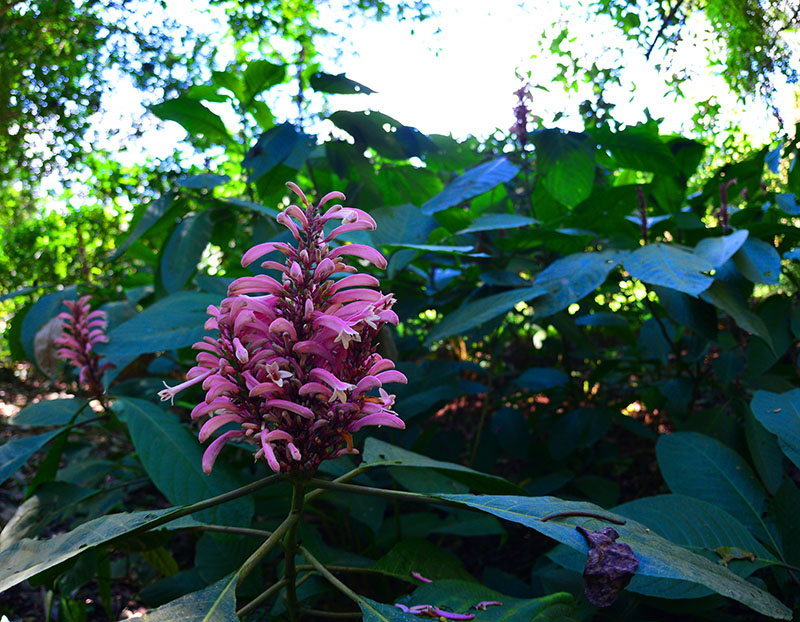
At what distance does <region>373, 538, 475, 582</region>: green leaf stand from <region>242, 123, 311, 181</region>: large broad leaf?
1093 millimetres

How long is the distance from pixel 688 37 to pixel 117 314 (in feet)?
7.09

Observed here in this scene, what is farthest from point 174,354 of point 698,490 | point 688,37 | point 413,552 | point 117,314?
point 688,37

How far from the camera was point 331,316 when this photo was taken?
0.86m

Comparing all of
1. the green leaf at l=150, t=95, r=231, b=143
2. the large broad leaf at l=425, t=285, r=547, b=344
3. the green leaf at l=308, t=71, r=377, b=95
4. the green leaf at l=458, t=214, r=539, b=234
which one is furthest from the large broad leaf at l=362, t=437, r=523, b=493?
the green leaf at l=150, t=95, r=231, b=143

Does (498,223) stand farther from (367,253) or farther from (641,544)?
(641,544)

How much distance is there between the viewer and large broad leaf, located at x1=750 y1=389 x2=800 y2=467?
1.16 meters

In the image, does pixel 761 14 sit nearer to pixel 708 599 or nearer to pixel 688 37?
pixel 688 37

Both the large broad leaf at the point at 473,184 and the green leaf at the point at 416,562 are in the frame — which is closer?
the green leaf at the point at 416,562

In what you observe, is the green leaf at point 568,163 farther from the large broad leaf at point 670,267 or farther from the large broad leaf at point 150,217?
the large broad leaf at point 150,217

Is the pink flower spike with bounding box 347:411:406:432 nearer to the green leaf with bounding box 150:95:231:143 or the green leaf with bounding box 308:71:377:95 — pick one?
the green leaf with bounding box 308:71:377:95

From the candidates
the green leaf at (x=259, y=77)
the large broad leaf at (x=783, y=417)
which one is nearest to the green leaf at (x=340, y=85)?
the green leaf at (x=259, y=77)

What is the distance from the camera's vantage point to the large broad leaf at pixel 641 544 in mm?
764

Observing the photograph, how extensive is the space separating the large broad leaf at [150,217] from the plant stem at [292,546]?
1.23 meters

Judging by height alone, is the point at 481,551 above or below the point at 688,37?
below
